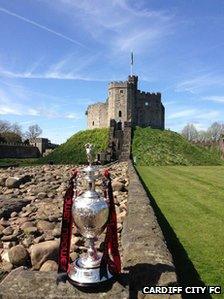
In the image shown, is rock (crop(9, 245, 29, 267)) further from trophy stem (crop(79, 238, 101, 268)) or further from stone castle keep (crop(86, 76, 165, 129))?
stone castle keep (crop(86, 76, 165, 129))

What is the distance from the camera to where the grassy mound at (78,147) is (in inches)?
→ 2138

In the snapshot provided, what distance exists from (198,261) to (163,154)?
4519 cm

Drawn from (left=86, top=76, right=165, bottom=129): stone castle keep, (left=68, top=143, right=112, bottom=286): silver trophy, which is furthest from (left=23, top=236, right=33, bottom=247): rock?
(left=86, top=76, right=165, bottom=129): stone castle keep

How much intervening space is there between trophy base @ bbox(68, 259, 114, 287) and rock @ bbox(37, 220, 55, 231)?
203 inches

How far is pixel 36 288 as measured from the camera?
4984 millimetres

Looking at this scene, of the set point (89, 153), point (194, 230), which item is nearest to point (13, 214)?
point (194, 230)

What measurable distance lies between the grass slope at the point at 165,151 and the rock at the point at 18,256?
39.6m

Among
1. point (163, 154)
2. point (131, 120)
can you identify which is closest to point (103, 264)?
point (163, 154)

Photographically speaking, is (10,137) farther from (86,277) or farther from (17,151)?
(86,277)

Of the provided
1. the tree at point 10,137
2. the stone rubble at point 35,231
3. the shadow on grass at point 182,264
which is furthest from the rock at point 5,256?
the tree at point 10,137

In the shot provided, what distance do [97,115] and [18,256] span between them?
6286cm

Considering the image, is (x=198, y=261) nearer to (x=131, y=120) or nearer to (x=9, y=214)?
(x=9, y=214)

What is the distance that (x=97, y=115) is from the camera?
7025 cm

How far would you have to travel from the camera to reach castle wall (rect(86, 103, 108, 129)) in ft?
228
